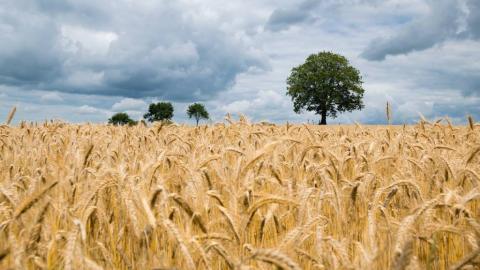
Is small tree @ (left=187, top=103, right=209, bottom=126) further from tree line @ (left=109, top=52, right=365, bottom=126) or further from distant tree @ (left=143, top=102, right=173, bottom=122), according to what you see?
tree line @ (left=109, top=52, right=365, bottom=126)

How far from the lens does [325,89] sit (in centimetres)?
5653

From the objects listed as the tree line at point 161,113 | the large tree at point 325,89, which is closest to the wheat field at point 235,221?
the large tree at point 325,89

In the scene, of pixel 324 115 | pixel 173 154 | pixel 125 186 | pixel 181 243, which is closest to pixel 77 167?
pixel 125 186

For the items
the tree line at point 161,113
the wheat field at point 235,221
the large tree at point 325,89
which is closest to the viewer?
the wheat field at point 235,221

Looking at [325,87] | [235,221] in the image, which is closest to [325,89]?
[325,87]

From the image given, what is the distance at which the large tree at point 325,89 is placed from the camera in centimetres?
5688

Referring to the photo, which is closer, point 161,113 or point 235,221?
point 235,221

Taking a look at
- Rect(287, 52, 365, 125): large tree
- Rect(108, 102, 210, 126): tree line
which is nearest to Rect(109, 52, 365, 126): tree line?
Rect(287, 52, 365, 125): large tree

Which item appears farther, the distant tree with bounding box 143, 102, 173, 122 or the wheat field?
the distant tree with bounding box 143, 102, 173, 122

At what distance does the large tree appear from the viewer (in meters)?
56.9

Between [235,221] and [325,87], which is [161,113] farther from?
[235,221]

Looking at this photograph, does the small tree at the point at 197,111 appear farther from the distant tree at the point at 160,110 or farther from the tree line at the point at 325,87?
the tree line at the point at 325,87

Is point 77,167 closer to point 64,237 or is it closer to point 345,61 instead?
point 64,237

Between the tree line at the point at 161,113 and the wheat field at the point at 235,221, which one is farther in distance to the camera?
the tree line at the point at 161,113
